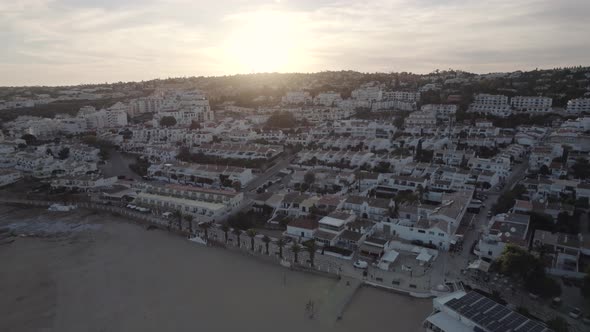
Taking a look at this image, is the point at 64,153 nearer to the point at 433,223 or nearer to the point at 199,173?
the point at 199,173

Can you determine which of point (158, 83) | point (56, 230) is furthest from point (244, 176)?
point (158, 83)

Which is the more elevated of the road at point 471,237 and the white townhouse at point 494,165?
the white townhouse at point 494,165

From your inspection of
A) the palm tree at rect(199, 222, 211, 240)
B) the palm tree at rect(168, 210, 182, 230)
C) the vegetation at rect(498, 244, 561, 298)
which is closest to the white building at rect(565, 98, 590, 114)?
the vegetation at rect(498, 244, 561, 298)

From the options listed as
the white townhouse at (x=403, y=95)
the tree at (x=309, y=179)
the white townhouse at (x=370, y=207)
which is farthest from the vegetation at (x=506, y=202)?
the white townhouse at (x=403, y=95)

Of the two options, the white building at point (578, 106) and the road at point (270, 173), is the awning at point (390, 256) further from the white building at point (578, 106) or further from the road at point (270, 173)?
the white building at point (578, 106)

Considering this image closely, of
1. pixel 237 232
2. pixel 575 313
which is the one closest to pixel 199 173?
pixel 237 232
